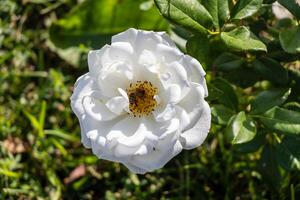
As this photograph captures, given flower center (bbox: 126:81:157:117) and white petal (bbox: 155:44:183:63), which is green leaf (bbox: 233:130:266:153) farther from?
white petal (bbox: 155:44:183:63)

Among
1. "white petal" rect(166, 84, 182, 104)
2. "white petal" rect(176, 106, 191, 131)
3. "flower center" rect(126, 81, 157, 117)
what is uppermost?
"white petal" rect(166, 84, 182, 104)

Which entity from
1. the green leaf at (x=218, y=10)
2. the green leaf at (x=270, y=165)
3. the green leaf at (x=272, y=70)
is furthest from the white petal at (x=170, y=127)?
the green leaf at (x=270, y=165)

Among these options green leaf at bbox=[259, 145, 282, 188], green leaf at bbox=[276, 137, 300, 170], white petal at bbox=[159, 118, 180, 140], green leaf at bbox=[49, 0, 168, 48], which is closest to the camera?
white petal at bbox=[159, 118, 180, 140]

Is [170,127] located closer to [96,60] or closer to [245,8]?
[96,60]

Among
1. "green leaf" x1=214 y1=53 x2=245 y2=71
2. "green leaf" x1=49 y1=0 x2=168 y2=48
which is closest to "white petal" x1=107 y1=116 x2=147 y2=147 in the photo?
"green leaf" x1=214 y1=53 x2=245 y2=71

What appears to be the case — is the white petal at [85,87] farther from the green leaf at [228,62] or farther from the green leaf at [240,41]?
the green leaf at [228,62]

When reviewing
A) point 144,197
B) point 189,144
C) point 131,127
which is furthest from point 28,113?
point 189,144
